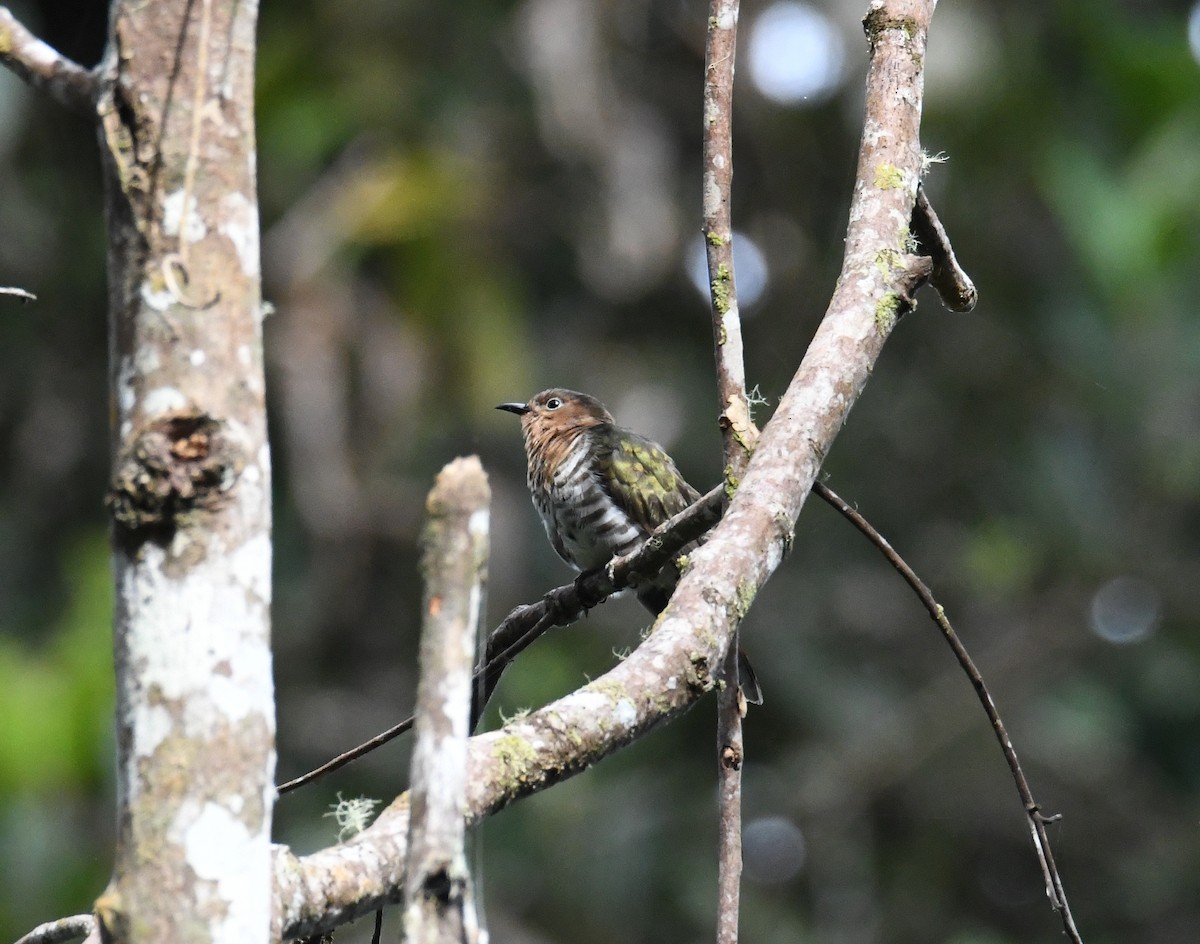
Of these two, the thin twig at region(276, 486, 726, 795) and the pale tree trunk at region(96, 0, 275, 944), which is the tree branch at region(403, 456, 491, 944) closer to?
the pale tree trunk at region(96, 0, 275, 944)

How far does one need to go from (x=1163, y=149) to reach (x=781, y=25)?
11.0ft

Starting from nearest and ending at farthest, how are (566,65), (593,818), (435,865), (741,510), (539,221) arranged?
1. (435,865)
2. (741,510)
3. (593,818)
4. (566,65)
5. (539,221)

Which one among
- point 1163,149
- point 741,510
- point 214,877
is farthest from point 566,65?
point 214,877

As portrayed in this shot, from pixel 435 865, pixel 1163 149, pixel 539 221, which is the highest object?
pixel 539 221

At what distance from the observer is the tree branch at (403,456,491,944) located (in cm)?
148

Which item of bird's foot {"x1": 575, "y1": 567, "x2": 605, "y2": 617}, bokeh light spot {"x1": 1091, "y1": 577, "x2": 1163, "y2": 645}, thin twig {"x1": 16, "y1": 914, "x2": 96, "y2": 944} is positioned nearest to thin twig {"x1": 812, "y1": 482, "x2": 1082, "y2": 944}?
bird's foot {"x1": 575, "y1": 567, "x2": 605, "y2": 617}

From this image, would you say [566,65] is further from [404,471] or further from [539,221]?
[404,471]

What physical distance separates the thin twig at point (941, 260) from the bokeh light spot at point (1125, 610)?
9975mm

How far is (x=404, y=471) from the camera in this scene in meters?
11.7

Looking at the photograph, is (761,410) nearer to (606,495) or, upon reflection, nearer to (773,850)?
(773,850)

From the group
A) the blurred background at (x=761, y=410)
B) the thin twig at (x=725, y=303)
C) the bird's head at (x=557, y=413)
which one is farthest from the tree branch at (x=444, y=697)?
the blurred background at (x=761, y=410)

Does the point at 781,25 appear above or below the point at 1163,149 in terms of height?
above

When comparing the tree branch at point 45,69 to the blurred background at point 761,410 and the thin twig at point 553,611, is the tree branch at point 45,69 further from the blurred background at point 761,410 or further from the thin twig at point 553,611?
the blurred background at point 761,410

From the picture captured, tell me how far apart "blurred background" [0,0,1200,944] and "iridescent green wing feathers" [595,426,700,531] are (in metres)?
4.54
